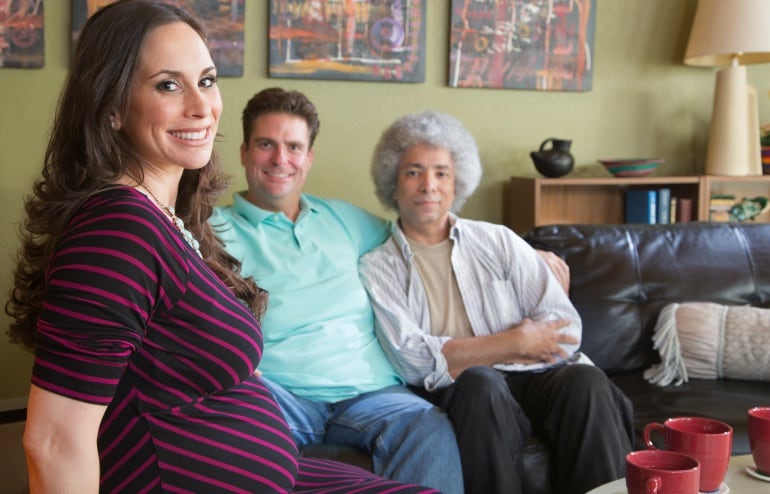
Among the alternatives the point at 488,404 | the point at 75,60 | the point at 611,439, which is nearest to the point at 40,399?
the point at 75,60

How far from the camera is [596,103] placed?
3.78 meters

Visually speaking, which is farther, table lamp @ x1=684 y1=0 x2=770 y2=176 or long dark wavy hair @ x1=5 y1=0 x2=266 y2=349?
table lamp @ x1=684 y1=0 x2=770 y2=176

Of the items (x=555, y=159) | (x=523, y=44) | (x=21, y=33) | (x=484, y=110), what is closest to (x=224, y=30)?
(x=21, y=33)

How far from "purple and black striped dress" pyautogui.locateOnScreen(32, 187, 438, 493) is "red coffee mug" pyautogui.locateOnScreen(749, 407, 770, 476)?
0.73 metres

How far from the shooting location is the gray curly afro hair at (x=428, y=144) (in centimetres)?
248

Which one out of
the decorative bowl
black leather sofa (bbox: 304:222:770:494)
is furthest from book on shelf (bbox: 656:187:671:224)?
black leather sofa (bbox: 304:222:770:494)

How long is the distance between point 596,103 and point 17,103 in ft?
7.62

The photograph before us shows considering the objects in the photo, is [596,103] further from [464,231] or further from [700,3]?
[464,231]

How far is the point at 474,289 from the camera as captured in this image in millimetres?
2385

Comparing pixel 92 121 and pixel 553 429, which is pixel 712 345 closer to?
pixel 553 429

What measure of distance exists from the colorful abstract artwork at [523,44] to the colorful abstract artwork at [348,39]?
18cm

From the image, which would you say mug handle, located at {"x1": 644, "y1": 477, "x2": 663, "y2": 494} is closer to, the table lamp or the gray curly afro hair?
the gray curly afro hair

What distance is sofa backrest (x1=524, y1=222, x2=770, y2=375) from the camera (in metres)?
2.64

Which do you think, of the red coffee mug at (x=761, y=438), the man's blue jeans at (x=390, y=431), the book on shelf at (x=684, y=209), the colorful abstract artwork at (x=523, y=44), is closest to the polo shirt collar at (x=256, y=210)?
the man's blue jeans at (x=390, y=431)
